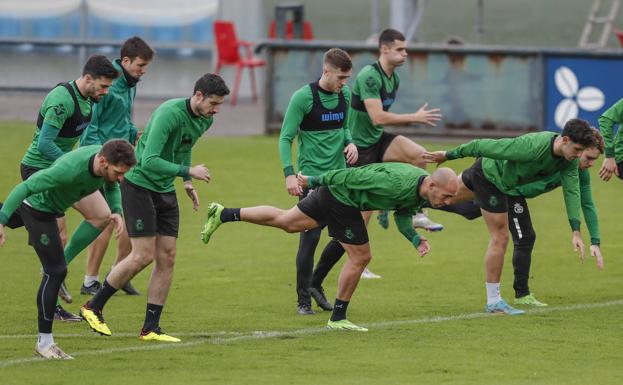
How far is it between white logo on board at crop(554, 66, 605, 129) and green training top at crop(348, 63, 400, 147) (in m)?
8.79

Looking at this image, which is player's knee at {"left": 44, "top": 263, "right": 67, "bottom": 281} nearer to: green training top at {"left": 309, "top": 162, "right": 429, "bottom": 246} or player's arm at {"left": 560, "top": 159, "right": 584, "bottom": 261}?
green training top at {"left": 309, "top": 162, "right": 429, "bottom": 246}

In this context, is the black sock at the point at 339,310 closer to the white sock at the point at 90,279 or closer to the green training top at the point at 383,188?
the green training top at the point at 383,188

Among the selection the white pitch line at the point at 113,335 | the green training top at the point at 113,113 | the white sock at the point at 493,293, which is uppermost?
the green training top at the point at 113,113

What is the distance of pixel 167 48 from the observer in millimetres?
31281

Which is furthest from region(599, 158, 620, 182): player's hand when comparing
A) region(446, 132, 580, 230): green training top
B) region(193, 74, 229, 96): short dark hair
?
region(193, 74, 229, 96): short dark hair

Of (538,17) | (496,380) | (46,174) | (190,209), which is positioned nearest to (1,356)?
(46,174)

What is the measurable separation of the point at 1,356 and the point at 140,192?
1735 mm

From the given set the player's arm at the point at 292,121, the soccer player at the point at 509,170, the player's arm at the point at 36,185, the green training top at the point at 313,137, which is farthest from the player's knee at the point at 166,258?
the soccer player at the point at 509,170

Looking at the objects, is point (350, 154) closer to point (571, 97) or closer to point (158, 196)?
point (158, 196)

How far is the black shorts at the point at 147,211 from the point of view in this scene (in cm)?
1112

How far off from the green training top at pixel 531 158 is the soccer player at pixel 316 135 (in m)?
1.24

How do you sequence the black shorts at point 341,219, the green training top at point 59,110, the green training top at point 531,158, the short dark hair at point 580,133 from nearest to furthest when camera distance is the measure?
the black shorts at point 341,219
the short dark hair at point 580,133
the green training top at point 59,110
the green training top at point 531,158

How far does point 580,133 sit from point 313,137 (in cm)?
251

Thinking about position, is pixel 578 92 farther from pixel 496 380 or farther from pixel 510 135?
pixel 496 380
